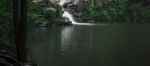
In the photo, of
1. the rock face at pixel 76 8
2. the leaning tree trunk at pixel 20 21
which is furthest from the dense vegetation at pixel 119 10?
the leaning tree trunk at pixel 20 21

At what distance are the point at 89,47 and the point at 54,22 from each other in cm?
3037

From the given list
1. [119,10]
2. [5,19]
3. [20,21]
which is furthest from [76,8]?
[20,21]

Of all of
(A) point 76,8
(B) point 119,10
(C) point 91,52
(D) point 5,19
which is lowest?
(C) point 91,52

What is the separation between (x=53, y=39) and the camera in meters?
36.8

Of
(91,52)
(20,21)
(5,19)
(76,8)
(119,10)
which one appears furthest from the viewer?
(119,10)

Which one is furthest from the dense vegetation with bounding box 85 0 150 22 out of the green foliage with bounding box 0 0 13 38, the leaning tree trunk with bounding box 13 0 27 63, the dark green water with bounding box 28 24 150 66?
the leaning tree trunk with bounding box 13 0 27 63

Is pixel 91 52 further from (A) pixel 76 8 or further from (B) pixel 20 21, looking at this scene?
(A) pixel 76 8

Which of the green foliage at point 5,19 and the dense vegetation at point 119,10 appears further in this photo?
the dense vegetation at point 119,10

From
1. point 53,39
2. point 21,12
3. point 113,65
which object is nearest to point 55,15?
point 53,39

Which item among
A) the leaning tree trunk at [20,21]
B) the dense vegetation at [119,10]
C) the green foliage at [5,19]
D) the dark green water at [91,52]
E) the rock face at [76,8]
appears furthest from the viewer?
the dense vegetation at [119,10]

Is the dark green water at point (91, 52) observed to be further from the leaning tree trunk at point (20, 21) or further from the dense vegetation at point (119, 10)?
the dense vegetation at point (119, 10)

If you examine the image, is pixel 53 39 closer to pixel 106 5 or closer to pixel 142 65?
pixel 142 65

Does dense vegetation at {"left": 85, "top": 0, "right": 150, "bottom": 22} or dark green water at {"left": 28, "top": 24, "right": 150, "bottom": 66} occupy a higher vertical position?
dense vegetation at {"left": 85, "top": 0, "right": 150, "bottom": 22}

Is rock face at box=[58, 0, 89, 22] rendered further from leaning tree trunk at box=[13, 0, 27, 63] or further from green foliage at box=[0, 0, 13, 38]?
leaning tree trunk at box=[13, 0, 27, 63]
